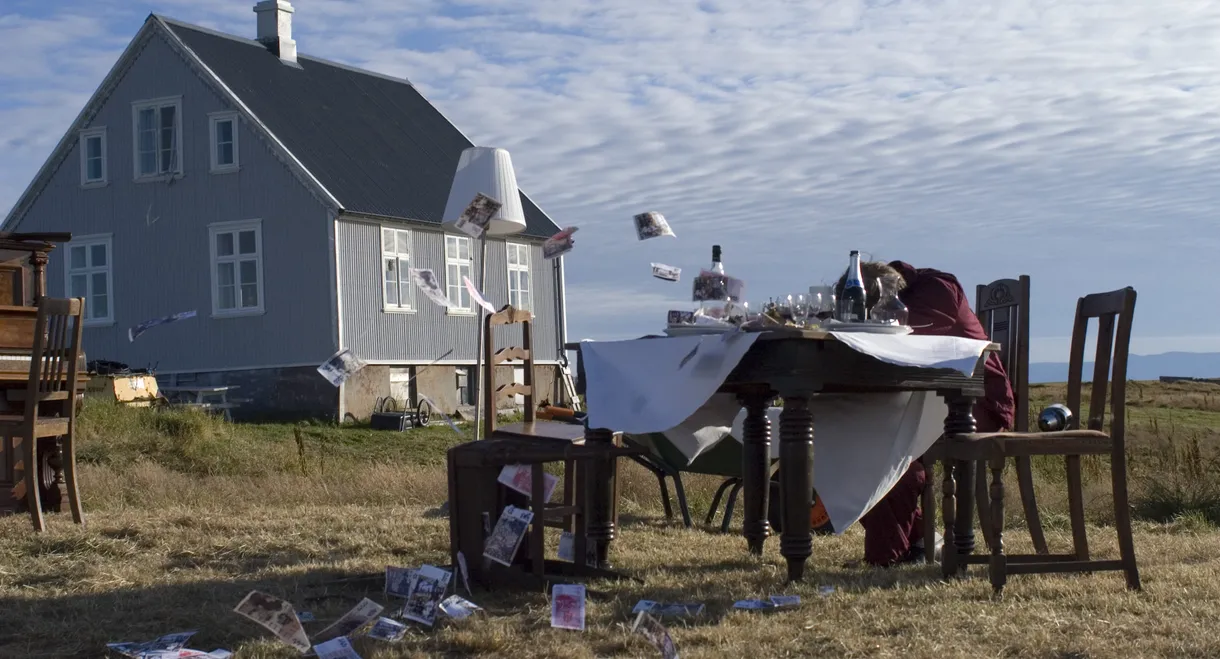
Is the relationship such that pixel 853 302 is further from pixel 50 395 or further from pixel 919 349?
pixel 50 395

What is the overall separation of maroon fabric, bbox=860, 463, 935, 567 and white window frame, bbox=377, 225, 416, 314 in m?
18.5

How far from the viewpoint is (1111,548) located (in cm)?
660

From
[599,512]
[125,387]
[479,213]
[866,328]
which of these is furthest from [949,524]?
[125,387]

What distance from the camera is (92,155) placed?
25.3 metres

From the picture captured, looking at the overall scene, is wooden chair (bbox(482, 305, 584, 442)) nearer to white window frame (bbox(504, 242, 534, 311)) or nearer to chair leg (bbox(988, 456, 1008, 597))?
chair leg (bbox(988, 456, 1008, 597))

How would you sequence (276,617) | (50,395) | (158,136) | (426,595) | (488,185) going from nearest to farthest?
1. (276,617)
2. (426,595)
3. (50,395)
4. (488,185)
5. (158,136)

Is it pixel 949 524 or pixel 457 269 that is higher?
pixel 457 269

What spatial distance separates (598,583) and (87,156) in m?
22.1

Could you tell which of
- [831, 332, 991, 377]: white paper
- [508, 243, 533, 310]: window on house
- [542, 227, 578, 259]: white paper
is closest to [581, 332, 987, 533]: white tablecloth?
[831, 332, 991, 377]: white paper

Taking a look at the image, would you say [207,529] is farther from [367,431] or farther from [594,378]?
[367,431]

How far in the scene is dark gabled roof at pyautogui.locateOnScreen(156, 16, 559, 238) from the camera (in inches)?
940

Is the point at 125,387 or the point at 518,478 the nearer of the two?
the point at 518,478

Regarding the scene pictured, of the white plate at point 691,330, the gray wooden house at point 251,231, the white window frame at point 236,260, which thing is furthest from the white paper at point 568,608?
the white window frame at point 236,260

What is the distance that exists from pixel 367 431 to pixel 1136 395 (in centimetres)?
1527
